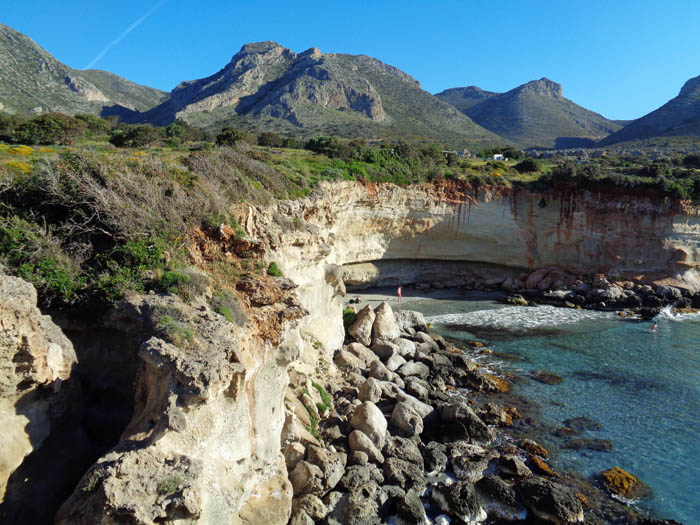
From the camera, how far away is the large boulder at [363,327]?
1894 centimetres

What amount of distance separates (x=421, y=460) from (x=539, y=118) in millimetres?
103673

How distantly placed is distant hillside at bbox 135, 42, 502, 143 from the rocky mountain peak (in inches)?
1552

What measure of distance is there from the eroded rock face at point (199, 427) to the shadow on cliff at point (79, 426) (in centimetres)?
72

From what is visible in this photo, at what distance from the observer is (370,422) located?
11.3 metres

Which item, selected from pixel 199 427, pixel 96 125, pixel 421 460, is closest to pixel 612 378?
pixel 421 460

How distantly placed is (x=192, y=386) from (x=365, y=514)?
5125mm

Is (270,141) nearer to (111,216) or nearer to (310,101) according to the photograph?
(111,216)

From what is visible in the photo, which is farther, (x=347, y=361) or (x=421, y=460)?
(x=347, y=361)

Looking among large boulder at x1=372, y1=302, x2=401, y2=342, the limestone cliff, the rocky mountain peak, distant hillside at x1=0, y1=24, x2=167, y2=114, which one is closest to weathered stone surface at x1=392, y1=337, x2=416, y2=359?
large boulder at x1=372, y1=302, x2=401, y2=342

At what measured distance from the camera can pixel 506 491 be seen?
387 inches

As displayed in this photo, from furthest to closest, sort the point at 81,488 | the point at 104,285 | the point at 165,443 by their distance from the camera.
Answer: the point at 104,285 < the point at 165,443 < the point at 81,488

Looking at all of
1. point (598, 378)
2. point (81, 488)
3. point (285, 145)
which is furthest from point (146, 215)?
point (285, 145)

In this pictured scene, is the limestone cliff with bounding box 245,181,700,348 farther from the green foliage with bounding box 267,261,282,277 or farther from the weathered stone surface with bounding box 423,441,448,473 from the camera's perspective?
the weathered stone surface with bounding box 423,441,448,473

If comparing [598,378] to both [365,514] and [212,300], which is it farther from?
[212,300]
